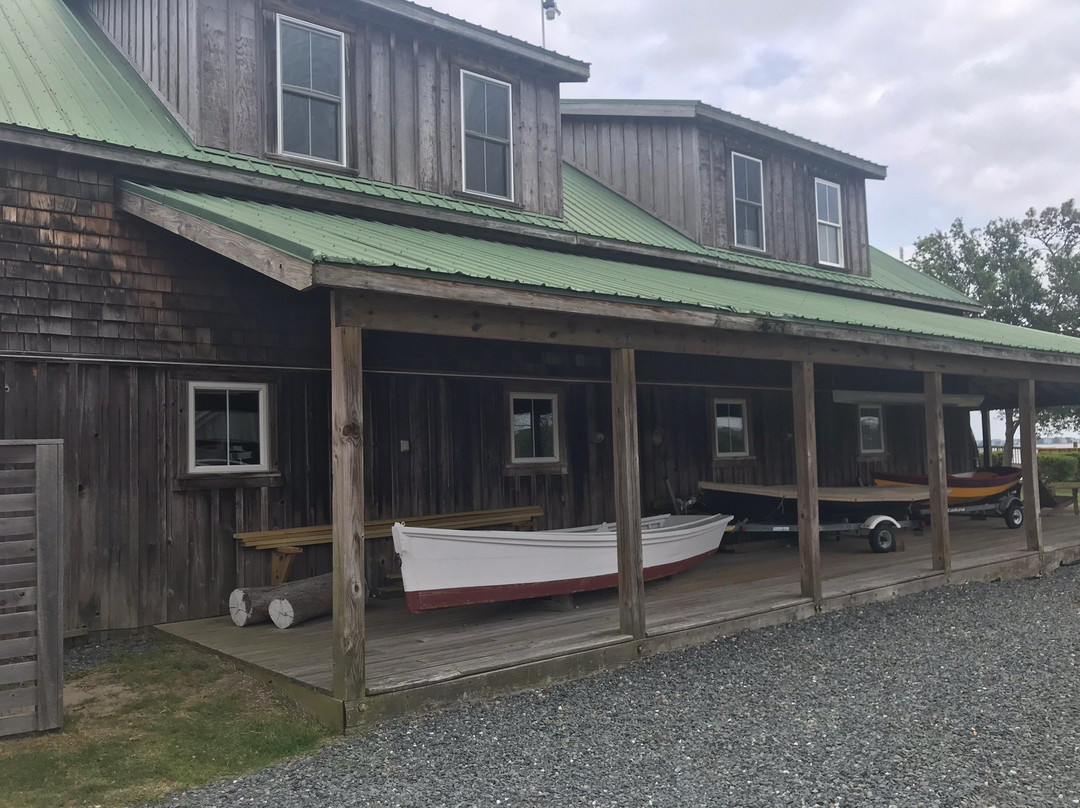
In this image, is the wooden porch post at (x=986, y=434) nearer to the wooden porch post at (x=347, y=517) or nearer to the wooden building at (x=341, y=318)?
the wooden building at (x=341, y=318)

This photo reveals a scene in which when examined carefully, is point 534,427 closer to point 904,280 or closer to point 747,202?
point 747,202

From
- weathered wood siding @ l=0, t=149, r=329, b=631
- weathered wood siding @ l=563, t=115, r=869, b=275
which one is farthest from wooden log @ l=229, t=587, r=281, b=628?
weathered wood siding @ l=563, t=115, r=869, b=275

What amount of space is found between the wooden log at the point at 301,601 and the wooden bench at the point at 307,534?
1.16 feet

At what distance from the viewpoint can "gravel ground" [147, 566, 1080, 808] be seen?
170 inches

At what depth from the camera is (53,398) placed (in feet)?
22.6

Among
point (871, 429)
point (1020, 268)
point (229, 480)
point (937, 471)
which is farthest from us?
point (1020, 268)

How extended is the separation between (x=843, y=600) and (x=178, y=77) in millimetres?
8180

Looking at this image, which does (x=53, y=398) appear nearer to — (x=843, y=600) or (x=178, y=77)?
(x=178, y=77)

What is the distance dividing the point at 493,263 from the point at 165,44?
4.33m

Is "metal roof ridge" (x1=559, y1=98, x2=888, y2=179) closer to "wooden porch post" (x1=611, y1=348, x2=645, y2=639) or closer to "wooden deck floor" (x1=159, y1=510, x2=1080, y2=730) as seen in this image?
"wooden deck floor" (x1=159, y1=510, x2=1080, y2=730)

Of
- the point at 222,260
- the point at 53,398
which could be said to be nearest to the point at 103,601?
the point at 53,398

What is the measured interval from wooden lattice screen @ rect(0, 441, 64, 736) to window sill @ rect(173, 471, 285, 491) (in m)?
2.37

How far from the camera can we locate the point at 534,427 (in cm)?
1038

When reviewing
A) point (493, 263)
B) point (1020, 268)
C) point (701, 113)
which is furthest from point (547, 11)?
point (1020, 268)
